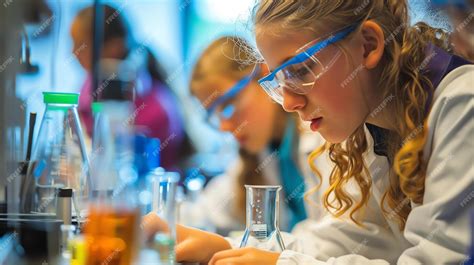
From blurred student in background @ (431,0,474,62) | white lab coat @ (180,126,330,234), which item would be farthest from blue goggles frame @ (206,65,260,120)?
blurred student in background @ (431,0,474,62)

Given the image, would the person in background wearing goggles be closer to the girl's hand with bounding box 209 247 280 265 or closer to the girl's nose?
the girl's nose

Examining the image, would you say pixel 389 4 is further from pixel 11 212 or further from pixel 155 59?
pixel 155 59

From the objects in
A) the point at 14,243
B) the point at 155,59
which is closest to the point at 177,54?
the point at 155,59

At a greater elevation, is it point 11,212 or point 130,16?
point 130,16

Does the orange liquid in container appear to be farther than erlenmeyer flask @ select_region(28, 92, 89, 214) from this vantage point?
No

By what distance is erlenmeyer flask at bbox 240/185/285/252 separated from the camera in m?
1.16

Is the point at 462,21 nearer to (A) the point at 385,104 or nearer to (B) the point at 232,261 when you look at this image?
(A) the point at 385,104

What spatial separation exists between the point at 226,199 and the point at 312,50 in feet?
4.95

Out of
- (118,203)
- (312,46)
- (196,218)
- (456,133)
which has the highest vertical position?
(312,46)

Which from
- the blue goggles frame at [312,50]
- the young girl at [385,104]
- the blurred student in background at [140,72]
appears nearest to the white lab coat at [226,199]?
the blurred student in background at [140,72]

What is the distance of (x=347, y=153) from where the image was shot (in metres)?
1.61

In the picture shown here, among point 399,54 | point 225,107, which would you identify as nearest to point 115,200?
point 399,54

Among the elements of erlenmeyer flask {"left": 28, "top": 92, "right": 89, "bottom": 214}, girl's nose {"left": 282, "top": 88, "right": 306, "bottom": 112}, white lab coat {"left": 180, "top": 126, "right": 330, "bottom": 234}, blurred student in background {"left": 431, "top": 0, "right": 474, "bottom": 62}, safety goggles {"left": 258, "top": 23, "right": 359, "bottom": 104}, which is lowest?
white lab coat {"left": 180, "top": 126, "right": 330, "bottom": 234}

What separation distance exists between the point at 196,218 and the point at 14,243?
4.14 feet
